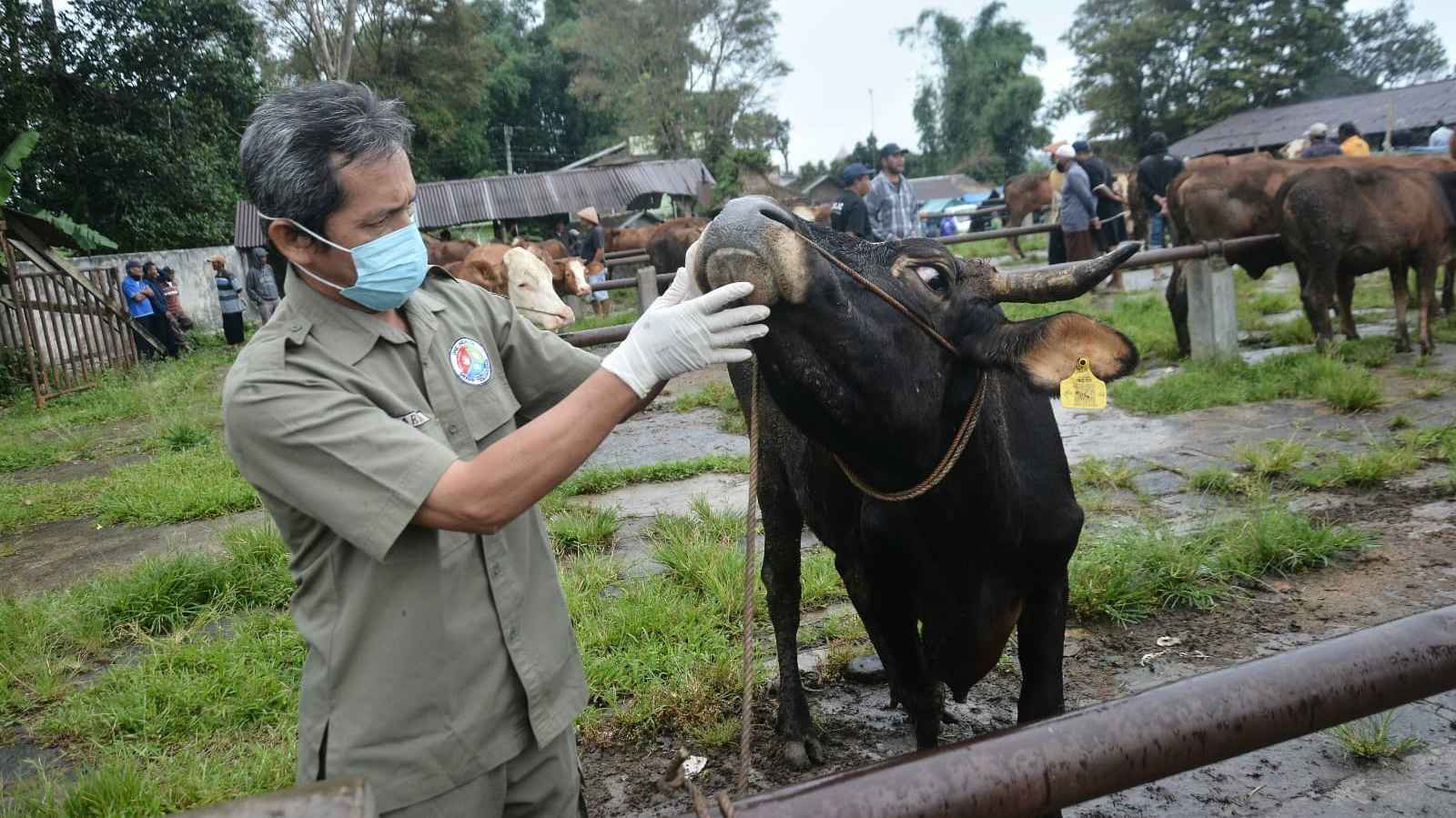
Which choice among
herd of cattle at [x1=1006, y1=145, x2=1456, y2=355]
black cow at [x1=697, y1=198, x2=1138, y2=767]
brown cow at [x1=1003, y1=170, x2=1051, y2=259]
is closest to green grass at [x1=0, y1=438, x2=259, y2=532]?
black cow at [x1=697, y1=198, x2=1138, y2=767]

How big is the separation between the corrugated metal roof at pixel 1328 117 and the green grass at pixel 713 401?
2689cm

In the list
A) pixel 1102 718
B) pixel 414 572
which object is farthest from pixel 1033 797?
pixel 414 572

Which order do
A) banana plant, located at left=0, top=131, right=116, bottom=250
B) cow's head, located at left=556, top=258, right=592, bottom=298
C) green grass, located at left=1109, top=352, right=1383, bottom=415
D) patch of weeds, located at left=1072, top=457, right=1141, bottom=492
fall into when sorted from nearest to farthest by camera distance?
patch of weeds, located at left=1072, top=457, right=1141, bottom=492, green grass, located at left=1109, top=352, right=1383, bottom=415, cow's head, located at left=556, top=258, right=592, bottom=298, banana plant, located at left=0, top=131, right=116, bottom=250

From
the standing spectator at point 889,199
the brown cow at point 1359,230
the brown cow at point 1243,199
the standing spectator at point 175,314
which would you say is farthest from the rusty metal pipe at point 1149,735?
the standing spectator at point 175,314

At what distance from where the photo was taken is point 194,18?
2092 cm

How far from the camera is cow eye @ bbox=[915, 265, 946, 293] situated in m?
2.26

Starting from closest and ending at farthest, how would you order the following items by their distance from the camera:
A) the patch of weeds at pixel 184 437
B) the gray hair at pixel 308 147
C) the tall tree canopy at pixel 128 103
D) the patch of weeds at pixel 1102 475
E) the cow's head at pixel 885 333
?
the gray hair at pixel 308 147, the cow's head at pixel 885 333, the patch of weeds at pixel 1102 475, the patch of weeds at pixel 184 437, the tall tree canopy at pixel 128 103

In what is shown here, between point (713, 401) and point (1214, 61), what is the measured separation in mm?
40581

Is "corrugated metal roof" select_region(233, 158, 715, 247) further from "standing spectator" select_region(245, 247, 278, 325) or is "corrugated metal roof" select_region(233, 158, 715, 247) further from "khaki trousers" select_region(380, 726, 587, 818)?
"khaki trousers" select_region(380, 726, 587, 818)

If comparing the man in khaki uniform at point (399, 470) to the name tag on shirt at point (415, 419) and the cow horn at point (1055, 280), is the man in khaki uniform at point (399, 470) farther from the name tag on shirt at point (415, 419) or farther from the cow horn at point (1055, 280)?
the cow horn at point (1055, 280)

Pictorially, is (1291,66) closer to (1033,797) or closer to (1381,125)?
(1381,125)

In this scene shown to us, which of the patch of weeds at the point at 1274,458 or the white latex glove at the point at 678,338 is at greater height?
the white latex glove at the point at 678,338

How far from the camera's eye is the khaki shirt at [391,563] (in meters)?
1.62

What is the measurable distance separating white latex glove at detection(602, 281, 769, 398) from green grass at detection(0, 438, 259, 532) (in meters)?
5.51
